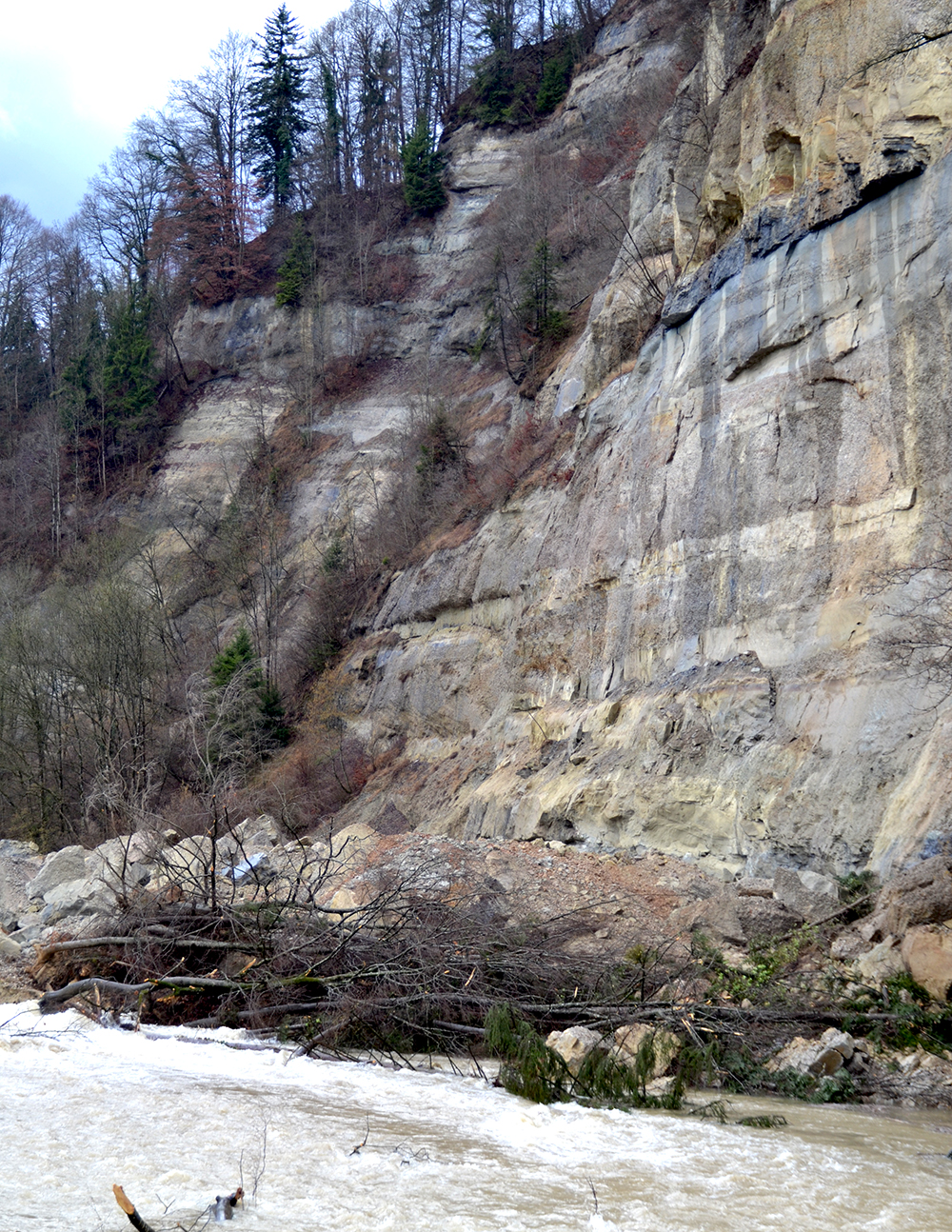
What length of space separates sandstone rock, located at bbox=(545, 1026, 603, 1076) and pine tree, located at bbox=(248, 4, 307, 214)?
1811 inches

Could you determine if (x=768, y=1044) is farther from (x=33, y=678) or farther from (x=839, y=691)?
(x=33, y=678)

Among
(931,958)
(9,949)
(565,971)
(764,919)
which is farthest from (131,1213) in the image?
(9,949)

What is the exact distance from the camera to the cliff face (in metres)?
11.0

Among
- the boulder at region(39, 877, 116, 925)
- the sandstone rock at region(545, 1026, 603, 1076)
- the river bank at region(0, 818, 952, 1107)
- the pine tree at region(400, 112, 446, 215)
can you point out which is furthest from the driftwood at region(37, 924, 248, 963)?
the pine tree at region(400, 112, 446, 215)

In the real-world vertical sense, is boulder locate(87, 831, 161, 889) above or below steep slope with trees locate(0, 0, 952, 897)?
below

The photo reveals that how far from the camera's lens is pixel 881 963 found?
25.8 feet

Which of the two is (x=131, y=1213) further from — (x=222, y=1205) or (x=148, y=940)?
(x=148, y=940)

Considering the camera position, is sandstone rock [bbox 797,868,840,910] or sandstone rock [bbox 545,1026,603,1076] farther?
sandstone rock [bbox 797,868,840,910]

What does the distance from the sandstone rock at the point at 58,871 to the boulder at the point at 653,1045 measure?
11.2 meters

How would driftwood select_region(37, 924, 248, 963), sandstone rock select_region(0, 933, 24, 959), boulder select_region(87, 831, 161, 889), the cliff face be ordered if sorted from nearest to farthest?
driftwood select_region(37, 924, 248, 963) < sandstone rock select_region(0, 933, 24, 959) < the cliff face < boulder select_region(87, 831, 161, 889)

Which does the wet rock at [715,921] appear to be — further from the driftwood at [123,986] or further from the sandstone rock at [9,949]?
the sandstone rock at [9,949]

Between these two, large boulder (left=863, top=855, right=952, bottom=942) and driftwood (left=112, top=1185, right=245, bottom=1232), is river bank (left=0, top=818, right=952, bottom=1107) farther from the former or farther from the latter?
driftwood (left=112, top=1185, right=245, bottom=1232)

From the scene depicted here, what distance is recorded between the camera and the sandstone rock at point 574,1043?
6.69 m

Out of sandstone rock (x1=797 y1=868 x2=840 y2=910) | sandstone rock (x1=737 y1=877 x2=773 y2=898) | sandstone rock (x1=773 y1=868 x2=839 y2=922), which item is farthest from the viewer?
sandstone rock (x1=737 y1=877 x2=773 y2=898)
